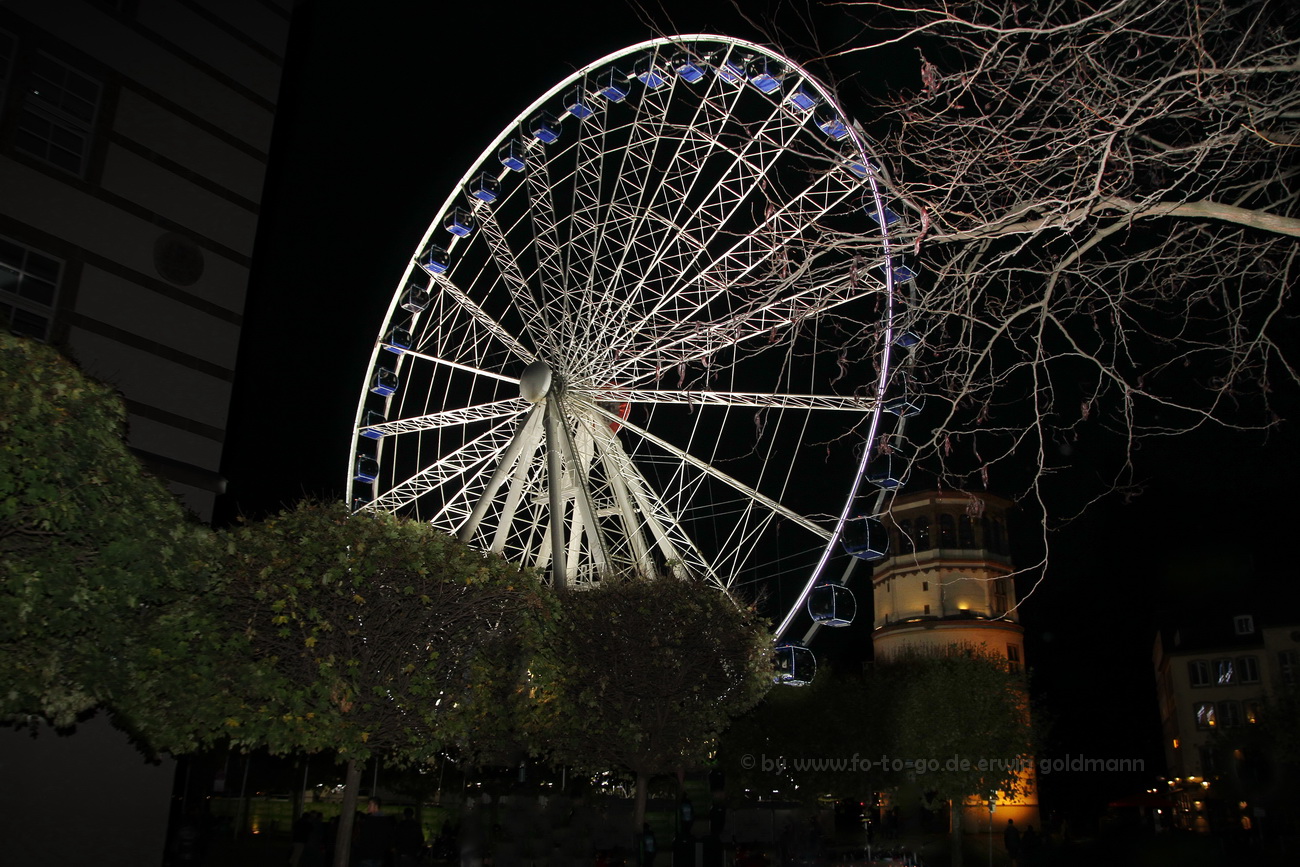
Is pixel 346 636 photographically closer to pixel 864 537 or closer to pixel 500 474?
pixel 500 474

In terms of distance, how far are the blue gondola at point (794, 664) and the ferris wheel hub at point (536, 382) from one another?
748cm

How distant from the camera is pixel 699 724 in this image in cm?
1892

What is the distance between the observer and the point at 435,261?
24.2 m

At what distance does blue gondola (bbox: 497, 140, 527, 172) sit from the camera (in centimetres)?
2408

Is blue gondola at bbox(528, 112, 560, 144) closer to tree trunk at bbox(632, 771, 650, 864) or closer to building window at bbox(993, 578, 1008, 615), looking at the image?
tree trunk at bbox(632, 771, 650, 864)

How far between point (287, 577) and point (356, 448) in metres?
12.6

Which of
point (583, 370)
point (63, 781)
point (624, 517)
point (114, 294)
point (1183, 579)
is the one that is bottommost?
point (63, 781)

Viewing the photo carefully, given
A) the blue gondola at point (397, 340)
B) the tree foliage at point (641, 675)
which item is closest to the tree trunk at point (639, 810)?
the tree foliage at point (641, 675)

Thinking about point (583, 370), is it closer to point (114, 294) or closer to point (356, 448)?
point (356, 448)

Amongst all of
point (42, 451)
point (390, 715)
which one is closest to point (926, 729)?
point (390, 715)

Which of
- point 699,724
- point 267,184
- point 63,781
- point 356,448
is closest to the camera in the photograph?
point 63,781

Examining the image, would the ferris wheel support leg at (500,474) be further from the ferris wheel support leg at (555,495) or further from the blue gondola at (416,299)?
the blue gondola at (416,299)

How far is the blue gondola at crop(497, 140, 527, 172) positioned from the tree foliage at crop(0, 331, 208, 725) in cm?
1396

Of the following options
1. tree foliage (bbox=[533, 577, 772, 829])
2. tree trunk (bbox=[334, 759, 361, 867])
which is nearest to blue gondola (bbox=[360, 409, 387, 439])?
tree foliage (bbox=[533, 577, 772, 829])
